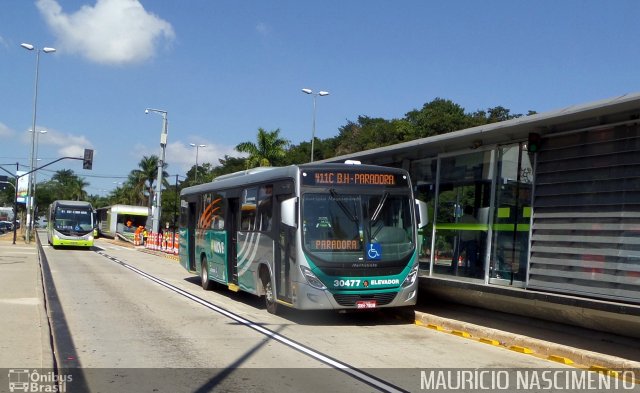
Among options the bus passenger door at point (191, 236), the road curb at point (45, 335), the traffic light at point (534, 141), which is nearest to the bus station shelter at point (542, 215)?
the traffic light at point (534, 141)

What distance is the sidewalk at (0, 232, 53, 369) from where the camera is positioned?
799 centimetres

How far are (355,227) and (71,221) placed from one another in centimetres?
3152

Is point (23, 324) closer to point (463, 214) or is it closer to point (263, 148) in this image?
point (463, 214)

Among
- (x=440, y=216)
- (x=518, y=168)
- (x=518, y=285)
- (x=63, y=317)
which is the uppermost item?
(x=518, y=168)

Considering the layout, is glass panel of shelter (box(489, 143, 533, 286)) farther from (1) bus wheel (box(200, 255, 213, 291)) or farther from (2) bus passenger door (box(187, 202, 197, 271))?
(2) bus passenger door (box(187, 202, 197, 271))

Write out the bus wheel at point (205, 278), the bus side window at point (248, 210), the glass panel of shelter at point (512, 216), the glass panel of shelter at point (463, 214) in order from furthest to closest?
the bus wheel at point (205, 278), the bus side window at point (248, 210), the glass panel of shelter at point (463, 214), the glass panel of shelter at point (512, 216)

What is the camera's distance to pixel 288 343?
32.5 ft

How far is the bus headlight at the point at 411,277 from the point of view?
11719 millimetres

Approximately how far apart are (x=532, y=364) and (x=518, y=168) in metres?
3.66

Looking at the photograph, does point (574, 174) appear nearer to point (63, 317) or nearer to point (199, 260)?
point (63, 317)

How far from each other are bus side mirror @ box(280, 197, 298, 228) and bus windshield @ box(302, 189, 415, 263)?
0.62 feet

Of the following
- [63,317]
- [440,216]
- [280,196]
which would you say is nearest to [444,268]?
[440,216]

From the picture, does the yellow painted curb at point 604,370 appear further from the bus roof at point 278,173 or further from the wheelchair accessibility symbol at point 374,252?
the bus roof at point 278,173

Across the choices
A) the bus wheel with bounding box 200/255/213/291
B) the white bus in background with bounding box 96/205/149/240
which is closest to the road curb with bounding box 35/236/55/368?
the bus wheel with bounding box 200/255/213/291
